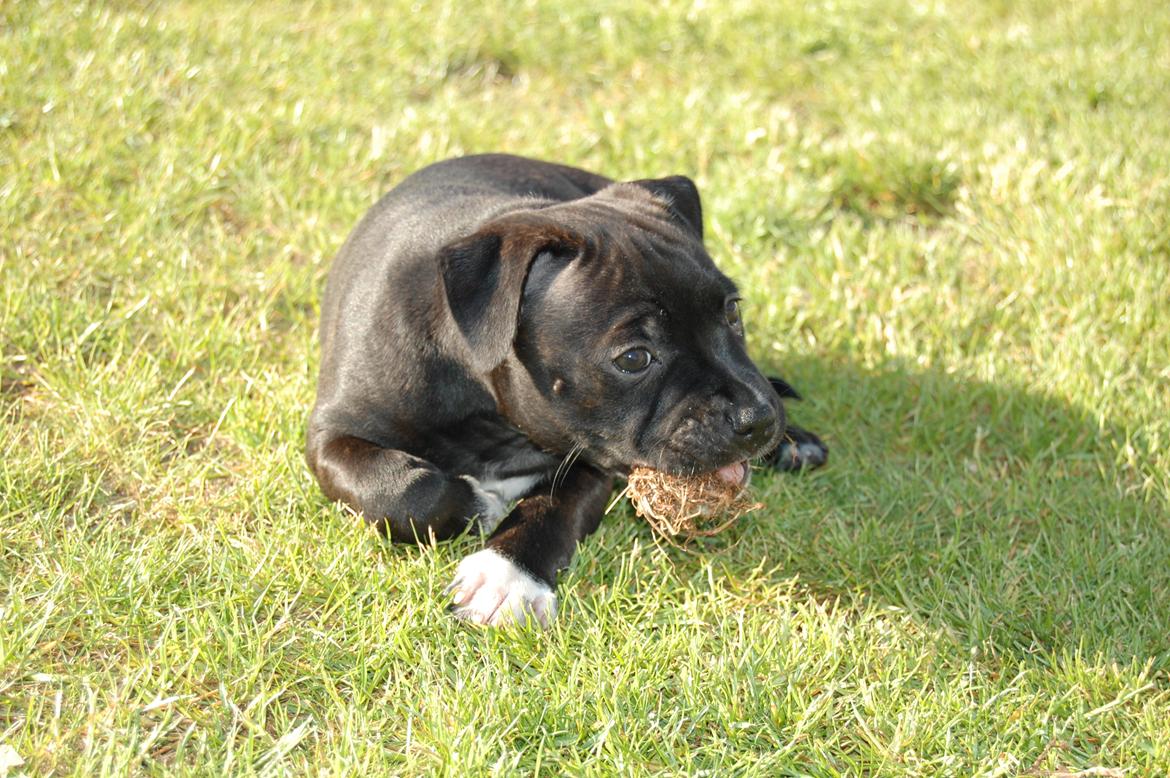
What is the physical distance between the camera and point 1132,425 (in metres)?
5.32

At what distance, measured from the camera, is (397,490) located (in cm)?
424

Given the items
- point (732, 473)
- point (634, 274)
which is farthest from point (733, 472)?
point (634, 274)

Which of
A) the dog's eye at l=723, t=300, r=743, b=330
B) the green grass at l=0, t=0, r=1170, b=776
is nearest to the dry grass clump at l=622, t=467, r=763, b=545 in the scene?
the green grass at l=0, t=0, r=1170, b=776

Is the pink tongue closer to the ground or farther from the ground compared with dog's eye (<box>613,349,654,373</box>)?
closer to the ground

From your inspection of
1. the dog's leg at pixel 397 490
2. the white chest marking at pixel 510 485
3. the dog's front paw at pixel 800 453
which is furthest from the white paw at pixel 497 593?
the dog's front paw at pixel 800 453

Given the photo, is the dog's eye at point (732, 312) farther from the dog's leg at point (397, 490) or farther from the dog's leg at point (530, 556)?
the dog's leg at point (397, 490)

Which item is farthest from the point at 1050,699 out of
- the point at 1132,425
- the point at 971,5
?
the point at 971,5

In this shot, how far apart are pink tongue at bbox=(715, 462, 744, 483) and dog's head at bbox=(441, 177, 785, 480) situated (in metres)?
0.05

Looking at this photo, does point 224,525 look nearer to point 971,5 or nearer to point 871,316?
point 871,316

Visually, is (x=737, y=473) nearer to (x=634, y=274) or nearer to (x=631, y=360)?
(x=631, y=360)

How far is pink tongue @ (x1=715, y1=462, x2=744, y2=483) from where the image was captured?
14.0ft

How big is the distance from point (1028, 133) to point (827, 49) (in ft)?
5.78

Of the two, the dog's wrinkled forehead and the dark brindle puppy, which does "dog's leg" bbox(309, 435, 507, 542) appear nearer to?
the dark brindle puppy

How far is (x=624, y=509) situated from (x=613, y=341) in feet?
2.90
